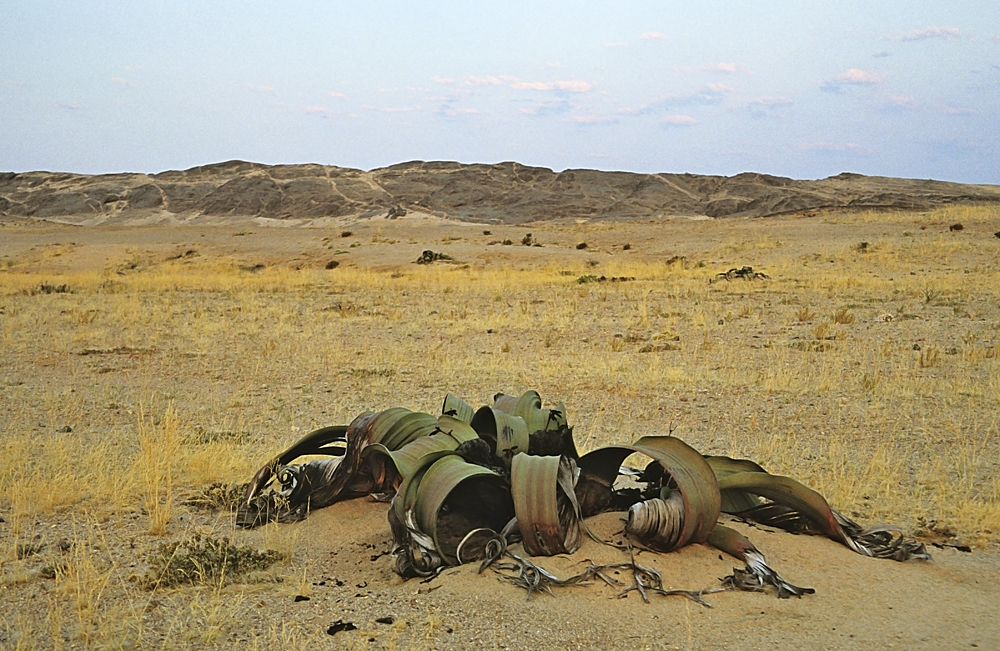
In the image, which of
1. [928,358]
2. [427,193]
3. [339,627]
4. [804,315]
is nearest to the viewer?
[339,627]

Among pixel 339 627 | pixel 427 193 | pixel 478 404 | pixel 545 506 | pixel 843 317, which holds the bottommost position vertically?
pixel 478 404

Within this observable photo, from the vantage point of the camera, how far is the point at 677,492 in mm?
4160

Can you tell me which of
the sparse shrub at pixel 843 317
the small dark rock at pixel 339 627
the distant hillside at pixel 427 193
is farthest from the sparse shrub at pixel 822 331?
the distant hillside at pixel 427 193

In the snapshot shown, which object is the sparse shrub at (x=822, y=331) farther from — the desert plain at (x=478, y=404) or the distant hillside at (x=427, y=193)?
the distant hillside at (x=427, y=193)

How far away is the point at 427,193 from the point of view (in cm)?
8444

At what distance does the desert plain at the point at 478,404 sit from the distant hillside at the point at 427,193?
55.0 meters

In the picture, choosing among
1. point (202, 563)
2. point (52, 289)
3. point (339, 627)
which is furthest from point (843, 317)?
point (52, 289)

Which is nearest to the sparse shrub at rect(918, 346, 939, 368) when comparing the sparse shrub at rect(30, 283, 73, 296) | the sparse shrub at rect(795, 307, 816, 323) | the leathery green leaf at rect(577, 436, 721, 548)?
the sparse shrub at rect(795, 307, 816, 323)

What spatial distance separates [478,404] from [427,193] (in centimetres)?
7733

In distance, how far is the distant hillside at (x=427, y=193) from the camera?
76.0 metres

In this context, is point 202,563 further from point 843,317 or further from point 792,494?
point 843,317

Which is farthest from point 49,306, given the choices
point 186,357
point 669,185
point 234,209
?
point 669,185

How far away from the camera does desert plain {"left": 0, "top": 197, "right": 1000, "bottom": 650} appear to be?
3.52 m

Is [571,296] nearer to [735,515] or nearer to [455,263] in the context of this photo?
[455,263]
